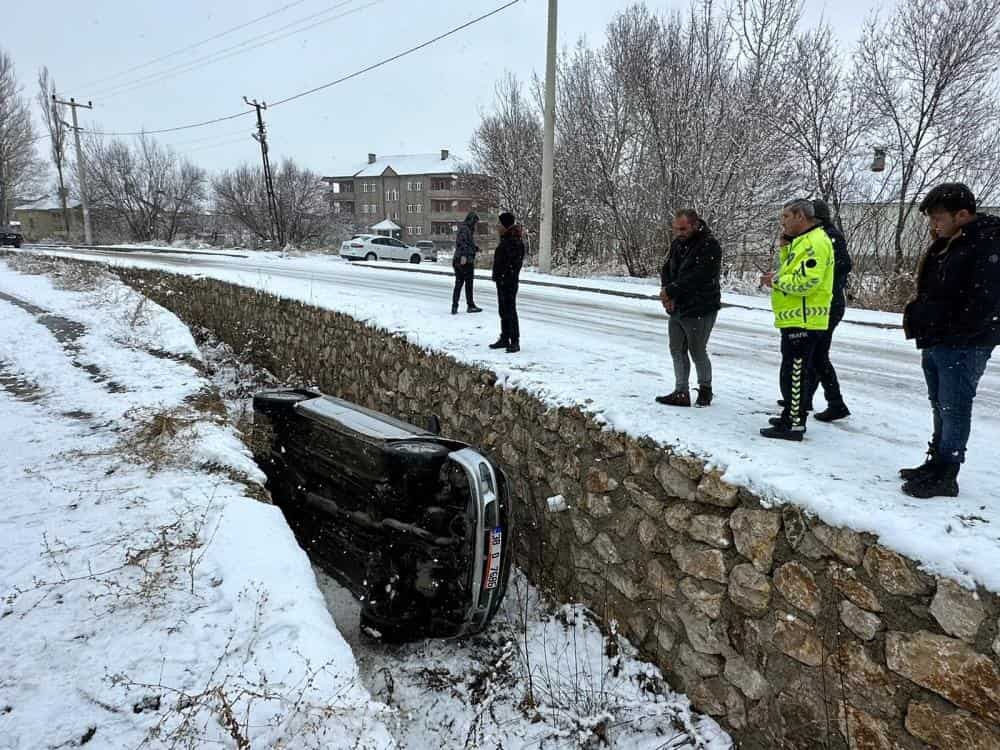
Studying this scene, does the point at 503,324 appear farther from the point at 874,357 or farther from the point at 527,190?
the point at 527,190

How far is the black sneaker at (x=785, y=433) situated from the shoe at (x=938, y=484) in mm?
843

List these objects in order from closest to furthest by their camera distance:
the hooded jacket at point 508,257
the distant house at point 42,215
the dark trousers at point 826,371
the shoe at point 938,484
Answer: the shoe at point 938,484 → the dark trousers at point 826,371 → the hooded jacket at point 508,257 → the distant house at point 42,215

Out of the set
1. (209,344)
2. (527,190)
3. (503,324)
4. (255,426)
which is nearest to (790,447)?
(503,324)

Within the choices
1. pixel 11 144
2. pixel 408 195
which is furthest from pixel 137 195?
pixel 408 195

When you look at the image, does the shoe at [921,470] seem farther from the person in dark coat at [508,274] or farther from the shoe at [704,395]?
the person in dark coat at [508,274]

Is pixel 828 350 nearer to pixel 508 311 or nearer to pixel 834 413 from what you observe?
pixel 834 413

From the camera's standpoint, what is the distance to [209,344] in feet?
46.2

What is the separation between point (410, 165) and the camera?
232 ft

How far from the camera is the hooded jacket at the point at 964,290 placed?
105 inches

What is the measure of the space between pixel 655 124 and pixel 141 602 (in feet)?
59.0

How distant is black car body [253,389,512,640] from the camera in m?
4.02

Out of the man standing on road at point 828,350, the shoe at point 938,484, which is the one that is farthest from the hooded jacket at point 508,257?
the shoe at point 938,484

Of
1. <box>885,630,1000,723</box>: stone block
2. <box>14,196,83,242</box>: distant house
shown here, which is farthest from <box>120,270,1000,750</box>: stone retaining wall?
<box>14,196,83,242</box>: distant house

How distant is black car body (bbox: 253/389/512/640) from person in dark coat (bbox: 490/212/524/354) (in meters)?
2.34
